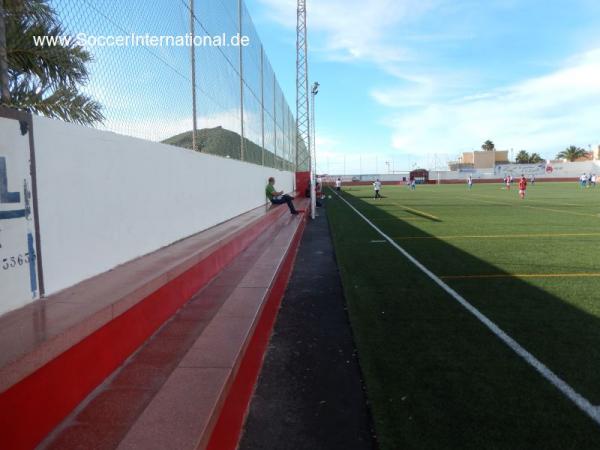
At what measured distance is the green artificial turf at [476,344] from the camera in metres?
3.11

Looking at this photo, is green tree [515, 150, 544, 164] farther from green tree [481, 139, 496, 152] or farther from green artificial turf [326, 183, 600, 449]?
green artificial turf [326, 183, 600, 449]

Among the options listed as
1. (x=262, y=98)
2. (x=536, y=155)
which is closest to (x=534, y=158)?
(x=536, y=155)

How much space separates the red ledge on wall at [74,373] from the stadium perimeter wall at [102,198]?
0.66 m

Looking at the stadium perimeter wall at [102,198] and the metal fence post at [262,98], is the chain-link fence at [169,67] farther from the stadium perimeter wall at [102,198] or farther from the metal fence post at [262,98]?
the metal fence post at [262,98]

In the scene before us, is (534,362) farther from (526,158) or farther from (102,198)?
(526,158)

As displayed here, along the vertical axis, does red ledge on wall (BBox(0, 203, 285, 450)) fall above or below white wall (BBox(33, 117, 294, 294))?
below

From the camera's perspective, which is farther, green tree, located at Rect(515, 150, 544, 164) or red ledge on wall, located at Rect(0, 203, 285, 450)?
green tree, located at Rect(515, 150, 544, 164)

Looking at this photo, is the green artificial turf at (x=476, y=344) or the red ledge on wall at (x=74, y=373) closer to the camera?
the red ledge on wall at (x=74, y=373)

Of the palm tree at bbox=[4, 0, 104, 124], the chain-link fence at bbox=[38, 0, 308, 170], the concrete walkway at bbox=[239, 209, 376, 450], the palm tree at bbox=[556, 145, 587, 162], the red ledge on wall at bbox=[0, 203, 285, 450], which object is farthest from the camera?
the palm tree at bbox=[556, 145, 587, 162]

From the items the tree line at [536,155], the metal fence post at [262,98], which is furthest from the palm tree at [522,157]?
the metal fence post at [262,98]

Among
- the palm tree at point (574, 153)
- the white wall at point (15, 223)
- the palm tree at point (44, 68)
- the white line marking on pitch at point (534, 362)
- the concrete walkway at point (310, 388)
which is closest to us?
the concrete walkway at point (310, 388)

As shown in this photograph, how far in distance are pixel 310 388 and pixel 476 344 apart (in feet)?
6.09

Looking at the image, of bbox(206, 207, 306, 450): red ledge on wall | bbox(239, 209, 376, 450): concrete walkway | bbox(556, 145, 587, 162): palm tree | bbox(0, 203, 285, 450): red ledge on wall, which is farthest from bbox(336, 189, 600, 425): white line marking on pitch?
bbox(556, 145, 587, 162): palm tree

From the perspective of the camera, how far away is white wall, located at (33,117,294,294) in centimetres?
376
